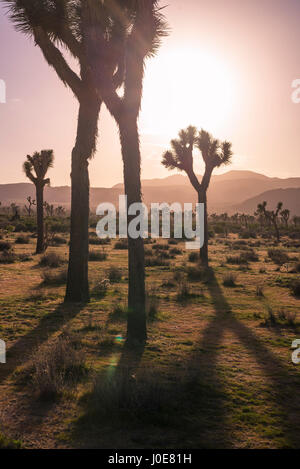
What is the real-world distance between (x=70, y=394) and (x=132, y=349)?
2.04 meters

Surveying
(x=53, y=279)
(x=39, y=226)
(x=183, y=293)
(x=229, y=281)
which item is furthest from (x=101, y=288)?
(x=39, y=226)

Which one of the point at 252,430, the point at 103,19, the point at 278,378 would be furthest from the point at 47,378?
the point at 103,19

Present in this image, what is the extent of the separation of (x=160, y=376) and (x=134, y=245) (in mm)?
2490

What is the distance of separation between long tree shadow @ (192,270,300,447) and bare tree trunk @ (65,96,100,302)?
3813 mm

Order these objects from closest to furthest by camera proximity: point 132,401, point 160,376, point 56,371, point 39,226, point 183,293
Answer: point 132,401, point 56,371, point 160,376, point 183,293, point 39,226

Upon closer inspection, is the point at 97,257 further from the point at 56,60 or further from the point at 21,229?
the point at 21,229

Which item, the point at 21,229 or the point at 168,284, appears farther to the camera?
the point at 21,229

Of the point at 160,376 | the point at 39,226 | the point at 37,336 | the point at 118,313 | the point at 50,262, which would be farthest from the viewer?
the point at 39,226

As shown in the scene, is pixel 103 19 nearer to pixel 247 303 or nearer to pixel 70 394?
pixel 70 394

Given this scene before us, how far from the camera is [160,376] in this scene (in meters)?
5.22

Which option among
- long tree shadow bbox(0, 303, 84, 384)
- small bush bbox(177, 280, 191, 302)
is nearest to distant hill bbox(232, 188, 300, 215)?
small bush bbox(177, 280, 191, 302)

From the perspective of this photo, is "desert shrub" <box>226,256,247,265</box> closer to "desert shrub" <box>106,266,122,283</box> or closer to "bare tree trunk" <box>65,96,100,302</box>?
"desert shrub" <box>106,266,122,283</box>

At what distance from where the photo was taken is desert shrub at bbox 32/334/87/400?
451 cm
